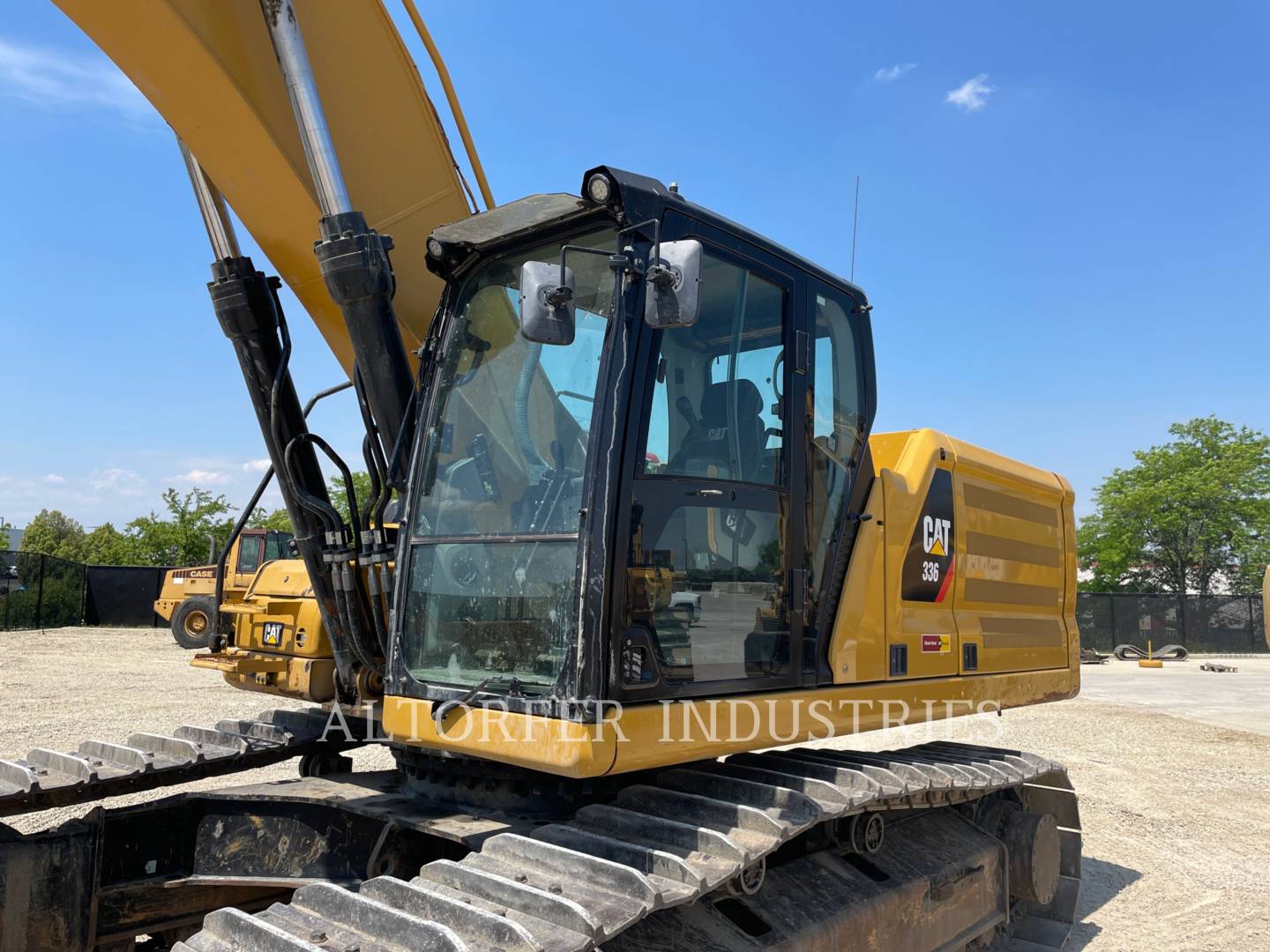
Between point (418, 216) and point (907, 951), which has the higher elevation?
point (418, 216)

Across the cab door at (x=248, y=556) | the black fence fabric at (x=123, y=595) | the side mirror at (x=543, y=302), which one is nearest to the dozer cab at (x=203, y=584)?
the cab door at (x=248, y=556)

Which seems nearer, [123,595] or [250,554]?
[250,554]

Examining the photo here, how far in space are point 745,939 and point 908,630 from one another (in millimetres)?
1610

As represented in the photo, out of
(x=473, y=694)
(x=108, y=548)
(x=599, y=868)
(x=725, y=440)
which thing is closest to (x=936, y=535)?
(x=725, y=440)

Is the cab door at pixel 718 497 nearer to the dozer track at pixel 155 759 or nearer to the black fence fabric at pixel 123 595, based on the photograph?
the dozer track at pixel 155 759

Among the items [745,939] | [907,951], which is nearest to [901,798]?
[907,951]

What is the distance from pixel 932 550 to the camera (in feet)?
15.2

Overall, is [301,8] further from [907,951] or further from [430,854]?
[907,951]

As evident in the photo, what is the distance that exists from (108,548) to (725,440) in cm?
5943

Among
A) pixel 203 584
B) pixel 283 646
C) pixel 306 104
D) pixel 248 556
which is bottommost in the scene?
pixel 283 646

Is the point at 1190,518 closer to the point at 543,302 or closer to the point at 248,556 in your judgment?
the point at 248,556

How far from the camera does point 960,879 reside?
4.50 metres

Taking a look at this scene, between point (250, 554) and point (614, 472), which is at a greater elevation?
point (250, 554)

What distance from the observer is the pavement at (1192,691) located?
14.2 m
